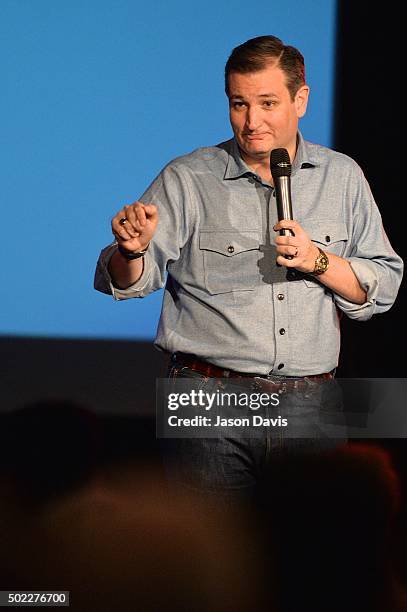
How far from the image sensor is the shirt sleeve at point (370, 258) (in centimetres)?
184

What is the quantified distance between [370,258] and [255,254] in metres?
0.24

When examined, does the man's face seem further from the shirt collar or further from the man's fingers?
the man's fingers

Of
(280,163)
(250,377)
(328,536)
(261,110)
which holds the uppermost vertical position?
(261,110)

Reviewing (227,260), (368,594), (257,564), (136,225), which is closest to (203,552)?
(257,564)

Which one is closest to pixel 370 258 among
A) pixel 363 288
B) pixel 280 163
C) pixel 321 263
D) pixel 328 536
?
pixel 363 288

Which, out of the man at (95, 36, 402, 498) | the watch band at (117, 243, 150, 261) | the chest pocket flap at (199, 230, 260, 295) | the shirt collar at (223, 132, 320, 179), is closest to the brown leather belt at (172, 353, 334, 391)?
the man at (95, 36, 402, 498)

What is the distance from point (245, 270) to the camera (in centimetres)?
185

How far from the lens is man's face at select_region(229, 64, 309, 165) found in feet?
5.83

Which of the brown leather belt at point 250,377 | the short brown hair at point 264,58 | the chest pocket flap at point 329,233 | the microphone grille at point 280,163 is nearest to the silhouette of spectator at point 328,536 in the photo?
the brown leather belt at point 250,377

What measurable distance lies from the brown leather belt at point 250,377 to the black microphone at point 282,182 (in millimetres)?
316

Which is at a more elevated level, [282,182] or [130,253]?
[282,182]

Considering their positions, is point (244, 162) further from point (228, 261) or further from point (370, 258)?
point (370, 258)

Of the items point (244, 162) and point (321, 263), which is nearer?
point (321, 263)

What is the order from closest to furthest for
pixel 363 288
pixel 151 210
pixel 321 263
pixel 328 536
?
pixel 151 210 < pixel 321 263 < pixel 363 288 < pixel 328 536
